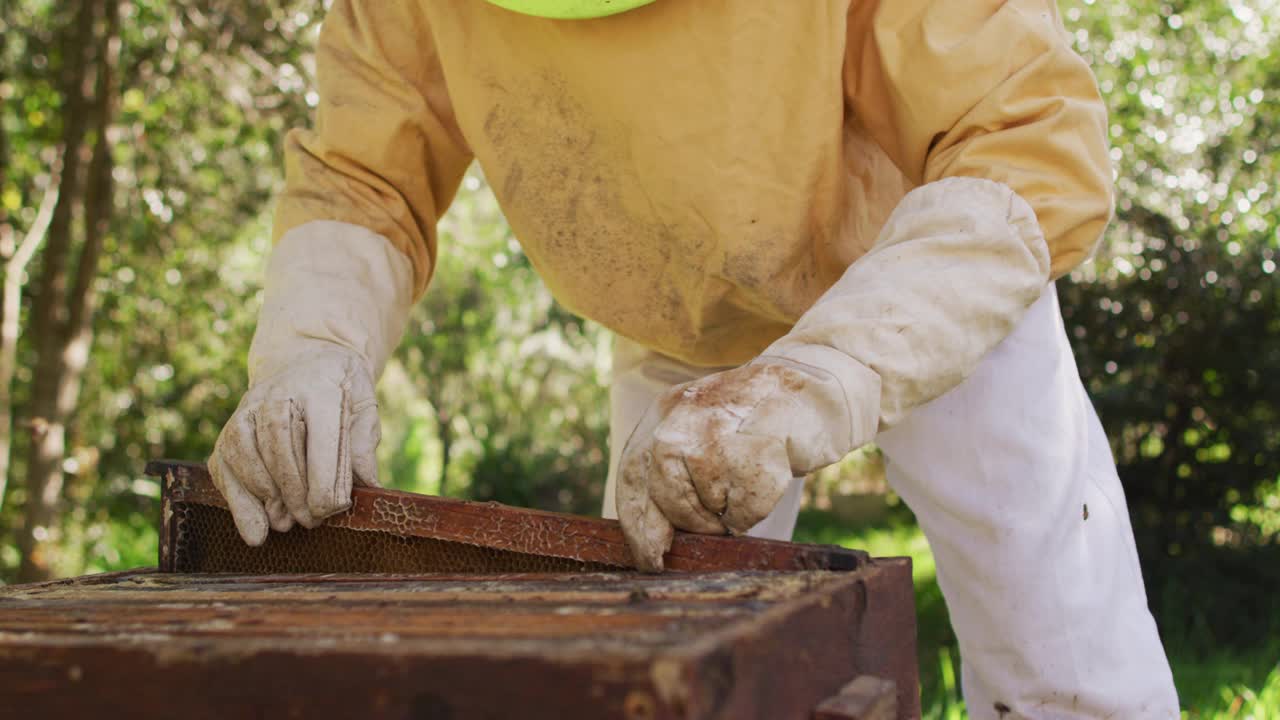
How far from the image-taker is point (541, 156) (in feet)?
6.33

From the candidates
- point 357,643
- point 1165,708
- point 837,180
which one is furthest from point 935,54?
point 357,643

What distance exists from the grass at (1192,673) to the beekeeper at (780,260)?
524 millimetres

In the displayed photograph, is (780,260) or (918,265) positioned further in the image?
(780,260)

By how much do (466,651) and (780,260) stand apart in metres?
1.06

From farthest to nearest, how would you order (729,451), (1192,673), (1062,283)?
(1062,283), (1192,673), (729,451)

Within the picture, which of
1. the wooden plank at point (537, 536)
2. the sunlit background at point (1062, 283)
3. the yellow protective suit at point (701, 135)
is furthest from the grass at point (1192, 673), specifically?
the wooden plank at point (537, 536)

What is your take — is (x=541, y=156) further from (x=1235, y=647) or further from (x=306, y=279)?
(x=1235, y=647)

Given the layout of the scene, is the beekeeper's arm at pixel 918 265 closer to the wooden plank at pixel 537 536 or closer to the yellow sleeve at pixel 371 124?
the wooden plank at pixel 537 536

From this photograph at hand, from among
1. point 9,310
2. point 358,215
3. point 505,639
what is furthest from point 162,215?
point 505,639

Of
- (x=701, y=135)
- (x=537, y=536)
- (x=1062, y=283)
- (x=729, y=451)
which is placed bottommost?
(x=537, y=536)

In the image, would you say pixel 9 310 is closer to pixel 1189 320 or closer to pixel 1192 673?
pixel 1192 673

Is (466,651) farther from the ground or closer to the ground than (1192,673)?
farther from the ground

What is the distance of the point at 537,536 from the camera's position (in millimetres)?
1412

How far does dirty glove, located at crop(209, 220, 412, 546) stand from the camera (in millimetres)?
1637
